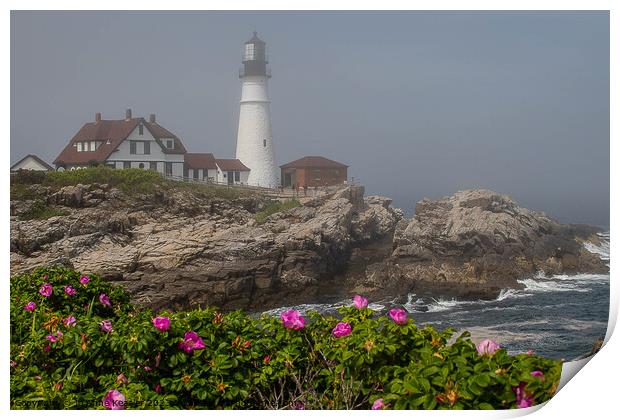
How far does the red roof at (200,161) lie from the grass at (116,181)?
17cm

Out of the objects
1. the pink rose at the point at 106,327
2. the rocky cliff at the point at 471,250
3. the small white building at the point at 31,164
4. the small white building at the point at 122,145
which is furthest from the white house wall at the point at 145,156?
the pink rose at the point at 106,327

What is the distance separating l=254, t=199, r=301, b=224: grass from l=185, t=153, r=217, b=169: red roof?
2.00 feet

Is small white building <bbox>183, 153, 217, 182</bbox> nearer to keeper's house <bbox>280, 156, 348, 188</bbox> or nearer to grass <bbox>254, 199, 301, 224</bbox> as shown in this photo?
grass <bbox>254, 199, 301, 224</bbox>

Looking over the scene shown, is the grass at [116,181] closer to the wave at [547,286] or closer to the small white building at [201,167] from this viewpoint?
the small white building at [201,167]

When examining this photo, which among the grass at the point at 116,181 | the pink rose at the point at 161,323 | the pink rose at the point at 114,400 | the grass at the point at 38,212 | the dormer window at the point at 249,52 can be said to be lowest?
the pink rose at the point at 114,400

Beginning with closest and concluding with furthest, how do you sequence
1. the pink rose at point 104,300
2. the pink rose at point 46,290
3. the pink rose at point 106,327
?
the pink rose at point 106,327, the pink rose at point 46,290, the pink rose at point 104,300

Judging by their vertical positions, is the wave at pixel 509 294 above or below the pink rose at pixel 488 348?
below

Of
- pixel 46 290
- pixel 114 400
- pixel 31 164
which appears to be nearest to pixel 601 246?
pixel 46 290

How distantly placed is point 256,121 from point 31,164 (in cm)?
206

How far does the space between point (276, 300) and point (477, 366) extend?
4051 millimetres

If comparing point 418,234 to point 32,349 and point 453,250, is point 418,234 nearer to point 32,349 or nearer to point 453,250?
point 453,250

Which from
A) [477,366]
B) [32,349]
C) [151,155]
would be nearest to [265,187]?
[151,155]

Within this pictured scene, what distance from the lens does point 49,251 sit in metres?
7.71

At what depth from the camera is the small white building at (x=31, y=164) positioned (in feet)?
24.8
